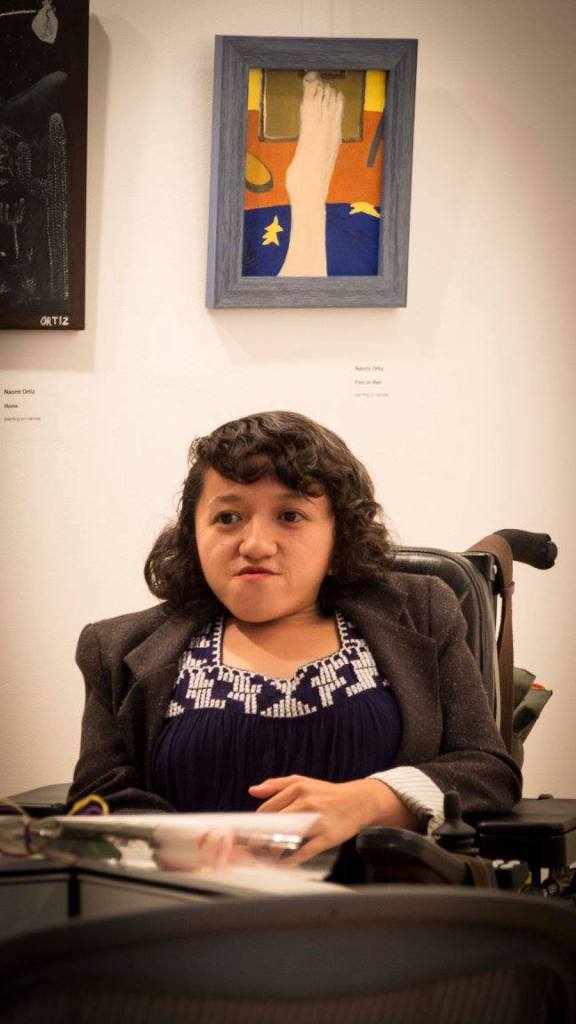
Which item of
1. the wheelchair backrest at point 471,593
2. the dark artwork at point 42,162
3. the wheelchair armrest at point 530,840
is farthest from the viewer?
the dark artwork at point 42,162

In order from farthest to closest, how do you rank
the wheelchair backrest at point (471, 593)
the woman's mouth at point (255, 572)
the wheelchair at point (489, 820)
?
1. the wheelchair backrest at point (471, 593)
2. the woman's mouth at point (255, 572)
3. the wheelchair at point (489, 820)

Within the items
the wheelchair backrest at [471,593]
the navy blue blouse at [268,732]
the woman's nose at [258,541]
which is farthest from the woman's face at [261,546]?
the wheelchair backrest at [471,593]

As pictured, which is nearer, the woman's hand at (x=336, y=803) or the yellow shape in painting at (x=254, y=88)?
the woman's hand at (x=336, y=803)

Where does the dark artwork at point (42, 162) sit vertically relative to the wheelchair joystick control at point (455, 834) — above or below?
above

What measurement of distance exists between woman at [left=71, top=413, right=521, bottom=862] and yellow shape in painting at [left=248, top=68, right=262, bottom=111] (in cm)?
118

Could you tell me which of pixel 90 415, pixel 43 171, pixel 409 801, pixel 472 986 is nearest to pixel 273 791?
pixel 409 801

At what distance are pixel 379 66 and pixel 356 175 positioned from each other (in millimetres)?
235

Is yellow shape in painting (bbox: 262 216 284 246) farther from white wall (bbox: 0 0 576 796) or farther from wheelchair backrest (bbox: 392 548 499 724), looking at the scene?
wheelchair backrest (bbox: 392 548 499 724)

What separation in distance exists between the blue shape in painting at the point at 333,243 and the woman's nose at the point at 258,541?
3.92ft

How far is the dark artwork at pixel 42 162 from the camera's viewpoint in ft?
9.03

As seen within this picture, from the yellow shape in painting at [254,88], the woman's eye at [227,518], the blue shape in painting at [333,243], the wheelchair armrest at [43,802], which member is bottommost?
the wheelchair armrest at [43,802]

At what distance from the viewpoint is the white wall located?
9.36 feet

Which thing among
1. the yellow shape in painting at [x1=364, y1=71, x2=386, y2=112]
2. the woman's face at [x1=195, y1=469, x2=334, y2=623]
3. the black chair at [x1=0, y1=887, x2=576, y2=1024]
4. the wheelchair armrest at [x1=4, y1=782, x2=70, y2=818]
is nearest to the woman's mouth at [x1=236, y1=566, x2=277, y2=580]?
the woman's face at [x1=195, y1=469, x2=334, y2=623]

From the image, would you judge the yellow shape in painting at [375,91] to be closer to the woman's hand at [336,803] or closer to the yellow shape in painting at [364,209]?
the yellow shape in painting at [364,209]
